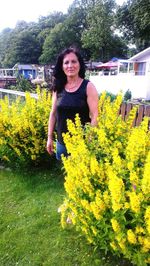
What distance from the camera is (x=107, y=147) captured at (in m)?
2.33

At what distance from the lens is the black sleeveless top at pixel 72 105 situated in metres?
2.68

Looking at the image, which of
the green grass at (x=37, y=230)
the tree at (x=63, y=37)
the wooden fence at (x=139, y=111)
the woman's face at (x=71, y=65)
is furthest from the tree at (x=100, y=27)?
the woman's face at (x=71, y=65)

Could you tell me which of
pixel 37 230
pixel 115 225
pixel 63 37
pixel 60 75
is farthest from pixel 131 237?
pixel 63 37

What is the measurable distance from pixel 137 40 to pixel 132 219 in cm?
3518

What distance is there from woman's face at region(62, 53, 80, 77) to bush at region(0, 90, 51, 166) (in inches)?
58.6

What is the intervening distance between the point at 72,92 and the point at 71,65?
0.28 meters

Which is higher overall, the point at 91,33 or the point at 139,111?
the point at 91,33

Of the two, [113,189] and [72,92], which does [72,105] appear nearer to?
[72,92]

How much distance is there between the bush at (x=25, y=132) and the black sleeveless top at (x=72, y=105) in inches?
48.2

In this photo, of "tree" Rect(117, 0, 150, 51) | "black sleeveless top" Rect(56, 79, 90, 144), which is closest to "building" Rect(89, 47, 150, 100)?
"tree" Rect(117, 0, 150, 51)

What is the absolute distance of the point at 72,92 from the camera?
2709 millimetres

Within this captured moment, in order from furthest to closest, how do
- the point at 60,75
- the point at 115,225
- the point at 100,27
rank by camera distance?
the point at 100,27
the point at 60,75
the point at 115,225

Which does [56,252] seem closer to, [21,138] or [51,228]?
[51,228]

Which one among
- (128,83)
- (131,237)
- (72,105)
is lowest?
(131,237)
